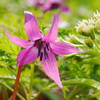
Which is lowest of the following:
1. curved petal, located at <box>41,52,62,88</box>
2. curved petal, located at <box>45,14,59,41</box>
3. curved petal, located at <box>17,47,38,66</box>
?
curved petal, located at <box>41,52,62,88</box>

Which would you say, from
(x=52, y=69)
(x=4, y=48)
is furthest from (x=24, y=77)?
A: (x=52, y=69)

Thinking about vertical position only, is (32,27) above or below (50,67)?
above

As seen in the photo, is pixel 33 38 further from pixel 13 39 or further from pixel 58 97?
pixel 58 97

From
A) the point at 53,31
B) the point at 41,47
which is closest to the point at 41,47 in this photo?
the point at 41,47

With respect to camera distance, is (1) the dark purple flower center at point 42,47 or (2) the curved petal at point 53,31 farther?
(1) the dark purple flower center at point 42,47

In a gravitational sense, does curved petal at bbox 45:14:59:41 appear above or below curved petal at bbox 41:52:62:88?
above

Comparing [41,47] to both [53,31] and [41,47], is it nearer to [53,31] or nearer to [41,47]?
[41,47]

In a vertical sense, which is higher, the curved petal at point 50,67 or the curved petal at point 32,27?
the curved petal at point 32,27

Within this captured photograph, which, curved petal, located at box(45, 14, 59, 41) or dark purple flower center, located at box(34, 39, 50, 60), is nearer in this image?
curved petal, located at box(45, 14, 59, 41)
